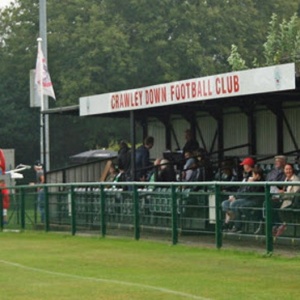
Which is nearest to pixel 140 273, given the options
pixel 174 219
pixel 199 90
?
pixel 174 219

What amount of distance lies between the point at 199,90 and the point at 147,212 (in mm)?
3288

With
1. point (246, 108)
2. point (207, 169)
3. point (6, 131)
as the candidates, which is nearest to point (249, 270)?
point (207, 169)

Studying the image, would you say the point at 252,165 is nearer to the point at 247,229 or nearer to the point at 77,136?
the point at 247,229

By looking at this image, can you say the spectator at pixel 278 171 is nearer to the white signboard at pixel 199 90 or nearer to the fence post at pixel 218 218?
the white signboard at pixel 199 90

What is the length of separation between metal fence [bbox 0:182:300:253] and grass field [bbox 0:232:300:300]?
41 centimetres

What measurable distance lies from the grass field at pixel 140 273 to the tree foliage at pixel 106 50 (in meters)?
44.6

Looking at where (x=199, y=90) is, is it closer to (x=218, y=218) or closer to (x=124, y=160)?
(x=218, y=218)

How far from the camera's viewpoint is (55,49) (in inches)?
2776

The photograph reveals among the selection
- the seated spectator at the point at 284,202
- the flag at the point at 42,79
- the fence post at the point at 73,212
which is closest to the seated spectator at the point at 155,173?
the fence post at the point at 73,212

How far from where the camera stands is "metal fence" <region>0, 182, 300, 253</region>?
68.0 ft

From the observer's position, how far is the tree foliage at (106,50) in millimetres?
68750

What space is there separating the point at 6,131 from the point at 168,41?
10.2 metres

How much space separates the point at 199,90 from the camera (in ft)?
88.2

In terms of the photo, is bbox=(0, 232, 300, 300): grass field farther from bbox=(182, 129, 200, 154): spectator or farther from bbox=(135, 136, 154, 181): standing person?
bbox=(182, 129, 200, 154): spectator
